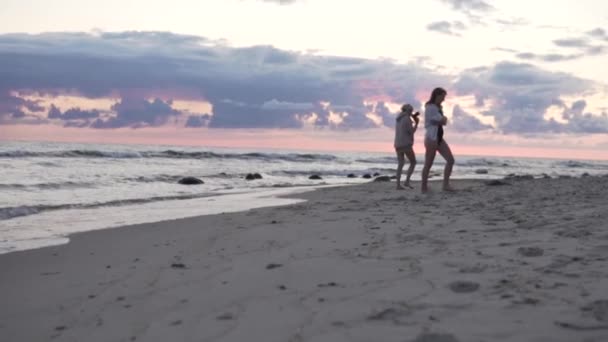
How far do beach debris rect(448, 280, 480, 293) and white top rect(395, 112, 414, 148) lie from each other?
29.4 feet

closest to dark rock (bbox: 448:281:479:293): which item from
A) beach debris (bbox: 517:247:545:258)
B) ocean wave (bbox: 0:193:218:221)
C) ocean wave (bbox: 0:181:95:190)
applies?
beach debris (bbox: 517:247:545:258)

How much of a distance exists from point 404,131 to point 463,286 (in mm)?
9104

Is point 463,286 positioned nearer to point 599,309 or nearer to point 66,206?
point 599,309

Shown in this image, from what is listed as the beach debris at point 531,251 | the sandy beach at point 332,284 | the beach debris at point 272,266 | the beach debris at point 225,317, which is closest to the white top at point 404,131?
the sandy beach at point 332,284

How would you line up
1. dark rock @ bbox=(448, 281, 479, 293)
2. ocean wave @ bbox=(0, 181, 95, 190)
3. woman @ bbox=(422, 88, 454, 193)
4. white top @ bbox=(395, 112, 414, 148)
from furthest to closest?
ocean wave @ bbox=(0, 181, 95, 190) → white top @ bbox=(395, 112, 414, 148) → woman @ bbox=(422, 88, 454, 193) → dark rock @ bbox=(448, 281, 479, 293)

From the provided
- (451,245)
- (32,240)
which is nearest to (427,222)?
(451,245)

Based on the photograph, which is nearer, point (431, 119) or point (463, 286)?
point (463, 286)

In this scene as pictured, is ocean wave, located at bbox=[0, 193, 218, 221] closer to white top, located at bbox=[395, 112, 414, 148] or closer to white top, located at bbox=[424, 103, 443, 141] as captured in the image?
white top, located at bbox=[395, 112, 414, 148]

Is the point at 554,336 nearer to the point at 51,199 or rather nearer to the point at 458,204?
the point at 458,204

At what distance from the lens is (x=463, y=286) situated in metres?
3.34

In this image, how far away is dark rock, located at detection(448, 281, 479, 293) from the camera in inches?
129

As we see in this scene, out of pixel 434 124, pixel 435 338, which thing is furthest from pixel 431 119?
pixel 435 338

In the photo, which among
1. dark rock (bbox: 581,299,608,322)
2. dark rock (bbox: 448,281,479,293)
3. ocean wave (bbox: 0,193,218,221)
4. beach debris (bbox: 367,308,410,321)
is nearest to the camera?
dark rock (bbox: 581,299,608,322)

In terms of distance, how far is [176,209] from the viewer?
9992 mm
